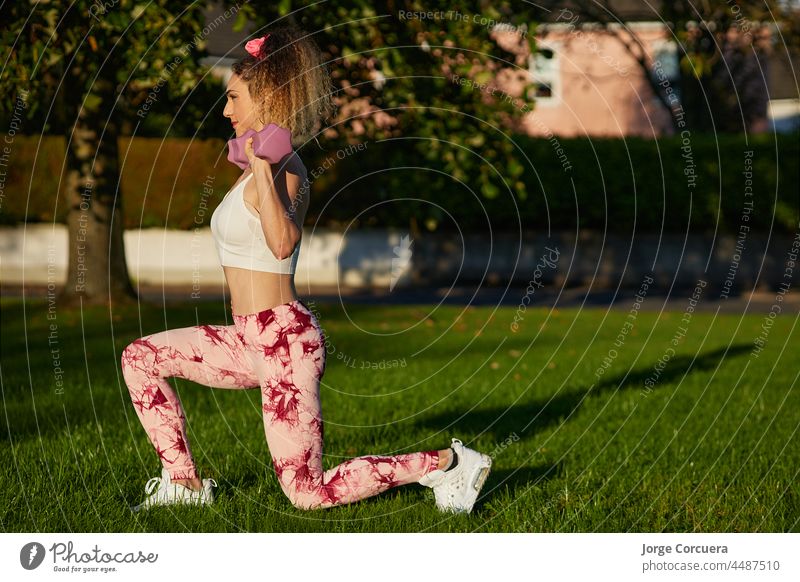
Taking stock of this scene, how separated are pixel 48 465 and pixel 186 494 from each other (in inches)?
56.8

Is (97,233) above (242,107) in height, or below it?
below

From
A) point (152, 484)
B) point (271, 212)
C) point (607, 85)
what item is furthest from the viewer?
point (607, 85)

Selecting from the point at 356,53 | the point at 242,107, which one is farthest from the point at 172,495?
the point at 356,53

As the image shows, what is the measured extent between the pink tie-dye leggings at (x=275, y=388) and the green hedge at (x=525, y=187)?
18.4 m

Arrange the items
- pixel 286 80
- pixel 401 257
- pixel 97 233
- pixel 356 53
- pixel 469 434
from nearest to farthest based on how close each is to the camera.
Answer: pixel 286 80 < pixel 469 434 < pixel 356 53 < pixel 97 233 < pixel 401 257

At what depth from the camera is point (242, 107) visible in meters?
5.05

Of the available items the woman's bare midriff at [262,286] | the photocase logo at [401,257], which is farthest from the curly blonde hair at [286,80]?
the photocase logo at [401,257]

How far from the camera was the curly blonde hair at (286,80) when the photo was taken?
502cm

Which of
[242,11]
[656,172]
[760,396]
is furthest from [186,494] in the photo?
[656,172]

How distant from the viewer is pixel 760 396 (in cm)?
1045

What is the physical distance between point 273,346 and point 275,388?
0.66ft

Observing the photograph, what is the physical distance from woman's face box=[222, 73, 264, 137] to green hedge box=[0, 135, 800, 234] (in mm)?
18645

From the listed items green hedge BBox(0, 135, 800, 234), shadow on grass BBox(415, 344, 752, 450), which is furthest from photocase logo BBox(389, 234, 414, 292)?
shadow on grass BBox(415, 344, 752, 450)
